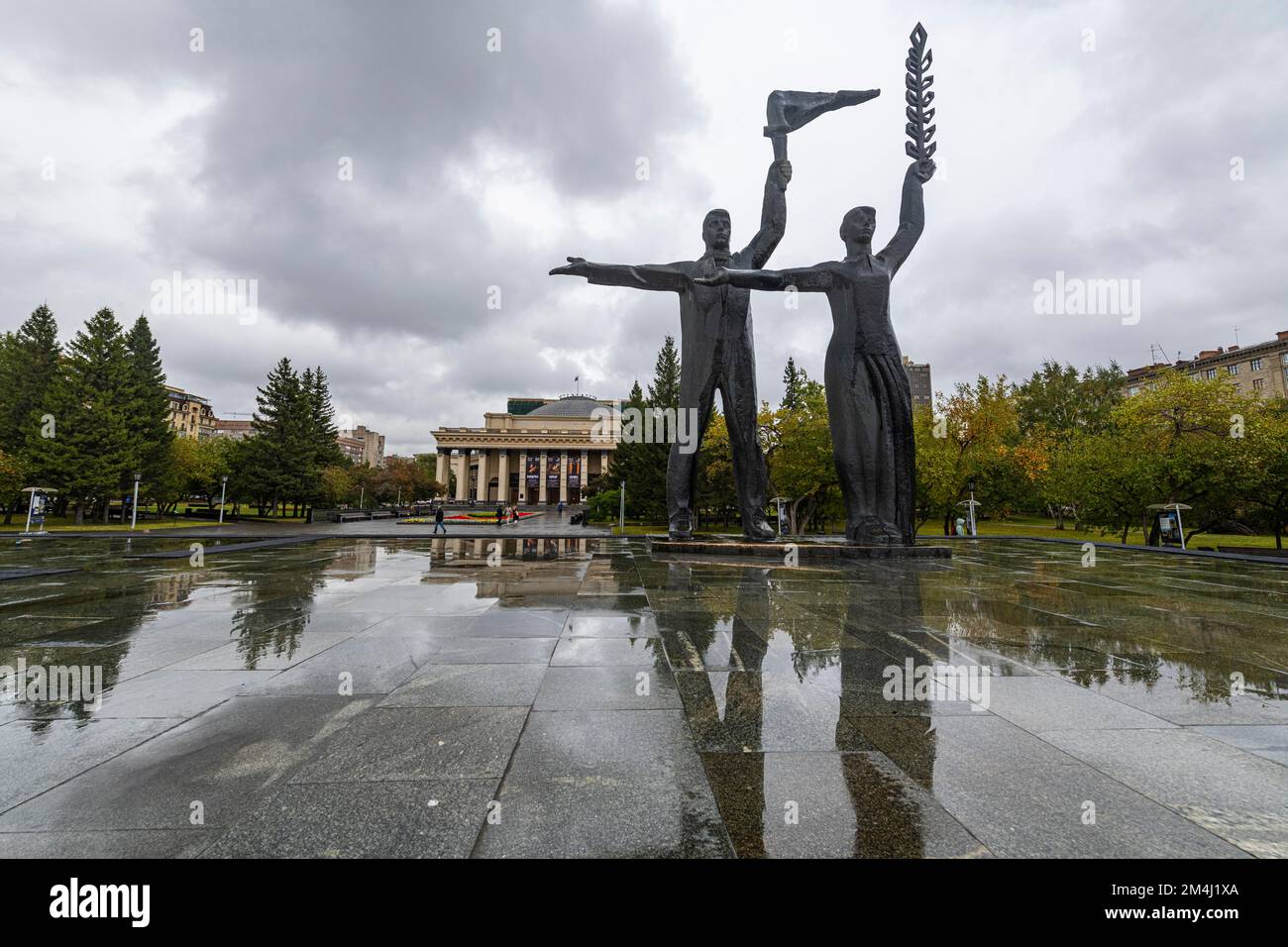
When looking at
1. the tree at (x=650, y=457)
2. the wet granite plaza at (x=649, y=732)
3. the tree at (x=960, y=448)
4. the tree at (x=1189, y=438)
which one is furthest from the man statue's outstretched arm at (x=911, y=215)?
the tree at (x=650, y=457)

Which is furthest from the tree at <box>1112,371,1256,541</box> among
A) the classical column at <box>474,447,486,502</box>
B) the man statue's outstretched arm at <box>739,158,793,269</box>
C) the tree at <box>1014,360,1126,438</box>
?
the classical column at <box>474,447,486,502</box>

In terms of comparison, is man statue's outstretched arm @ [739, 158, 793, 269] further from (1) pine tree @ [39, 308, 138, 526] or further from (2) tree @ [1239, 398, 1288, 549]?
(1) pine tree @ [39, 308, 138, 526]

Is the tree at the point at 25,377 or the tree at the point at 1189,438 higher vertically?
the tree at the point at 25,377

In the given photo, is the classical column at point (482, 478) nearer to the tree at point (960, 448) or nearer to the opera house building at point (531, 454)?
the opera house building at point (531, 454)

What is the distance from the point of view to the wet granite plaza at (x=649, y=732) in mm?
2010

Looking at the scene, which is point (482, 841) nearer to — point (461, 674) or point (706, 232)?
point (461, 674)

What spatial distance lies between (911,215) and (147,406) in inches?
1904

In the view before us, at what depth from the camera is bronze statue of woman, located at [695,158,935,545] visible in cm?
1158

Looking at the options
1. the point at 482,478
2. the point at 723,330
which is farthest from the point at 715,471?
the point at 482,478

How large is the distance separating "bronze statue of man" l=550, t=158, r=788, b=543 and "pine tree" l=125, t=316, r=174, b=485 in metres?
41.1

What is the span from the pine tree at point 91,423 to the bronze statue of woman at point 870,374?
145 feet

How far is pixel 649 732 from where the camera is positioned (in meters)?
2.94

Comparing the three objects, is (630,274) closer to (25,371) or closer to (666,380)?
(666,380)
